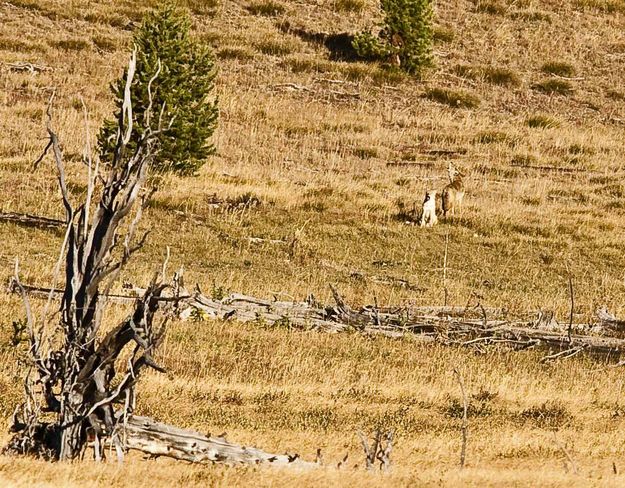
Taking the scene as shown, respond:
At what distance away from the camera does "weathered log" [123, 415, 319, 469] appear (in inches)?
398

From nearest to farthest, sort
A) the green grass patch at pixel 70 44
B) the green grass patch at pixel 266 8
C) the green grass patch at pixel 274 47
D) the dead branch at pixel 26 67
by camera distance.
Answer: the dead branch at pixel 26 67 < the green grass patch at pixel 70 44 < the green grass patch at pixel 274 47 < the green grass patch at pixel 266 8

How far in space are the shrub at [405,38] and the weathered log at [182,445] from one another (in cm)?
3931

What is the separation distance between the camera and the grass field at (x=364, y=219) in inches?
553

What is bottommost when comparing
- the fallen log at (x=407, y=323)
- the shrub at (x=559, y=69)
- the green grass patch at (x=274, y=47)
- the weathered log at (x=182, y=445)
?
the green grass patch at (x=274, y=47)

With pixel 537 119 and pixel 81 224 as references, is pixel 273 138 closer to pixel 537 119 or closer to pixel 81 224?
pixel 537 119

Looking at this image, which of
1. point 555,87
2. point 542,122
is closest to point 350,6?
point 555,87

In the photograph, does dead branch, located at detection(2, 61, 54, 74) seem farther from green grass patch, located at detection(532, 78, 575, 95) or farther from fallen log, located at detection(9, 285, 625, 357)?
fallen log, located at detection(9, 285, 625, 357)

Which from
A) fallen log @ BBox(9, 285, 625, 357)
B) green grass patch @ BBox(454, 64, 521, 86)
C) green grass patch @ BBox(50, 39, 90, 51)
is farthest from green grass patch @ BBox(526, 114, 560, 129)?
fallen log @ BBox(9, 285, 625, 357)

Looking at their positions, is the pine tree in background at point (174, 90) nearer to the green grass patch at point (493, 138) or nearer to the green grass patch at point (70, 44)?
the green grass patch at point (493, 138)

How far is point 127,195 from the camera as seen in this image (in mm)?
10172

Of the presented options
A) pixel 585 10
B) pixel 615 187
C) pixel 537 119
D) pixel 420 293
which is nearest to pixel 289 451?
pixel 420 293

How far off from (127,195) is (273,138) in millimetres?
27601

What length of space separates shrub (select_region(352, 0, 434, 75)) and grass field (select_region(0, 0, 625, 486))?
93 cm

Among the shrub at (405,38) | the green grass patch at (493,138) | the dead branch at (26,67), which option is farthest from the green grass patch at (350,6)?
the dead branch at (26,67)
